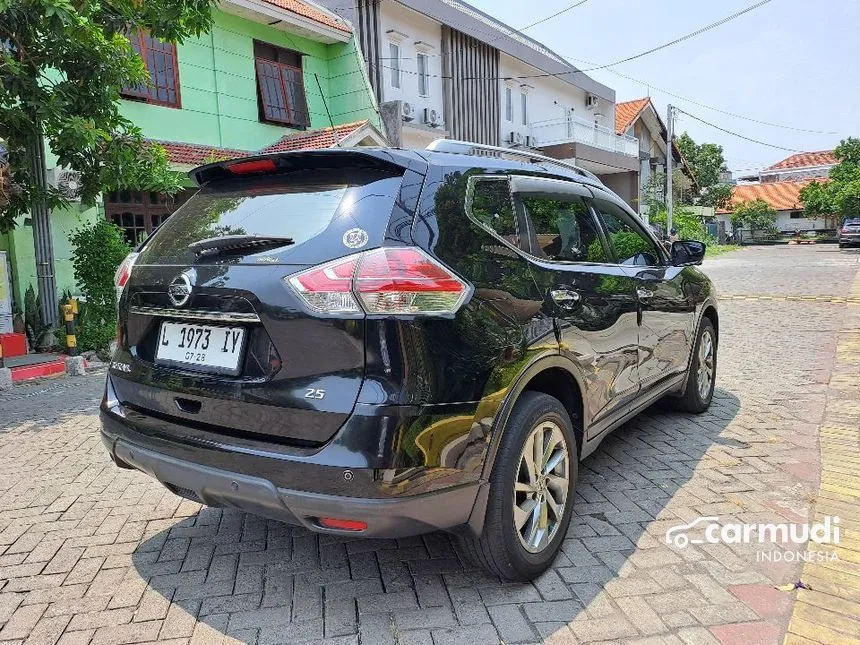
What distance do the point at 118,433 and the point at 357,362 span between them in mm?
1214

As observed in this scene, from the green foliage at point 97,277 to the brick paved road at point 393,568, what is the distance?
418 centimetres

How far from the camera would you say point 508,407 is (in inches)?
92.5

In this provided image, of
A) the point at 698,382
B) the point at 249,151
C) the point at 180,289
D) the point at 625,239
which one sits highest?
the point at 249,151

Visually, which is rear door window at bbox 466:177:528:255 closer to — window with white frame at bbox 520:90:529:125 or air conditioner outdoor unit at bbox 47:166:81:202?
air conditioner outdoor unit at bbox 47:166:81:202

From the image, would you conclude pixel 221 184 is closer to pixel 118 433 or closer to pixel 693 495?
pixel 118 433

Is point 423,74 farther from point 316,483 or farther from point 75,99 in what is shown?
point 316,483

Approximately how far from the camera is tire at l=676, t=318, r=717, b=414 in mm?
4641

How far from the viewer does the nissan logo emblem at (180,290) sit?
2350 mm

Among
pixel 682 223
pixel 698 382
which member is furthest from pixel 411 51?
pixel 682 223

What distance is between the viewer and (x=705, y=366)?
491 cm

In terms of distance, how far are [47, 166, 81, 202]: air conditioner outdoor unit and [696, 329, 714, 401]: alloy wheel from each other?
7671 mm

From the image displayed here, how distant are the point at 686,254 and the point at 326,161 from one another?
2853mm

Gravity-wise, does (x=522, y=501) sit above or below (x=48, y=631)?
above

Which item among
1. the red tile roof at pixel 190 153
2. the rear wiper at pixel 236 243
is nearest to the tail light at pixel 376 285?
the rear wiper at pixel 236 243
